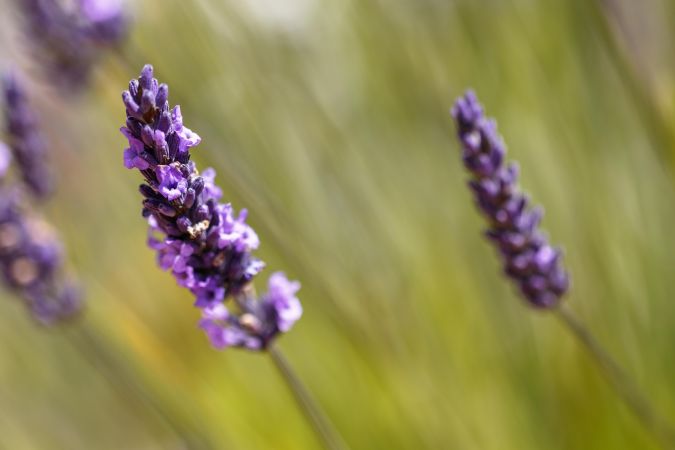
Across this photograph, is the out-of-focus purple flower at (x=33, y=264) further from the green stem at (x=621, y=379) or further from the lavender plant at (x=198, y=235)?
the green stem at (x=621, y=379)

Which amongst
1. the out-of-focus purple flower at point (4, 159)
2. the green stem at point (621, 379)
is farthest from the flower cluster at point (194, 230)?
the out-of-focus purple flower at point (4, 159)

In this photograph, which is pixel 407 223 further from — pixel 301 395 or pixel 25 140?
pixel 301 395

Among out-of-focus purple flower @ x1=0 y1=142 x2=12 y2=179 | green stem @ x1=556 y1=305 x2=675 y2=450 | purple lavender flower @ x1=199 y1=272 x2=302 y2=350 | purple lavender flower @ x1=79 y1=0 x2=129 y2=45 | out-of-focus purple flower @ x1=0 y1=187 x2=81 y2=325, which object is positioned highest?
purple lavender flower @ x1=79 y1=0 x2=129 y2=45

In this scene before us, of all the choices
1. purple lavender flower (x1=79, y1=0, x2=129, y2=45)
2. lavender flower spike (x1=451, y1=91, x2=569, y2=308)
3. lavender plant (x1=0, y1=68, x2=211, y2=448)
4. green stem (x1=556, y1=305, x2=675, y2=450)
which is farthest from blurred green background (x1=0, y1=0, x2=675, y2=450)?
lavender flower spike (x1=451, y1=91, x2=569, y2=308)

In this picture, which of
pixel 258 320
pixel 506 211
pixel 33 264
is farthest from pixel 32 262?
pixel 506 211

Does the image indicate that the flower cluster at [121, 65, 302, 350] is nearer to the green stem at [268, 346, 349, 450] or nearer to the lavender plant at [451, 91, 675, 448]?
the green stem at [268, 346, 349, 450]

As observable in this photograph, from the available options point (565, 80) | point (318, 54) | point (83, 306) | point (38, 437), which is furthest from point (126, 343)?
point (565, 80)

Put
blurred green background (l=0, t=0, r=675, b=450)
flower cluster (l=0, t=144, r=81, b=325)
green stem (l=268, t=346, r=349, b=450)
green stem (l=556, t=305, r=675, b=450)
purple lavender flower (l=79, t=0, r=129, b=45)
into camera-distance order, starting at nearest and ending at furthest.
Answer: green stem (l=268, t=346, r=349, b=450), green stem (l=556, t=305, r=675, b=450), flower cluster (l=0, t=144, r=81, b=325), purple lavender flower (l=79, t=0, r=129, b=45), blurred green background (l=0, t=0, r=675, b=450)

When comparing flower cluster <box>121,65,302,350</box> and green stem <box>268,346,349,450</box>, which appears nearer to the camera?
flower cluster <box>121,65,302,350</box>

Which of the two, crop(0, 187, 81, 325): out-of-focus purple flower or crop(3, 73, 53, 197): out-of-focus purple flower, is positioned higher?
crop(3, 73, 53, 197): out-of-focus purple flower
